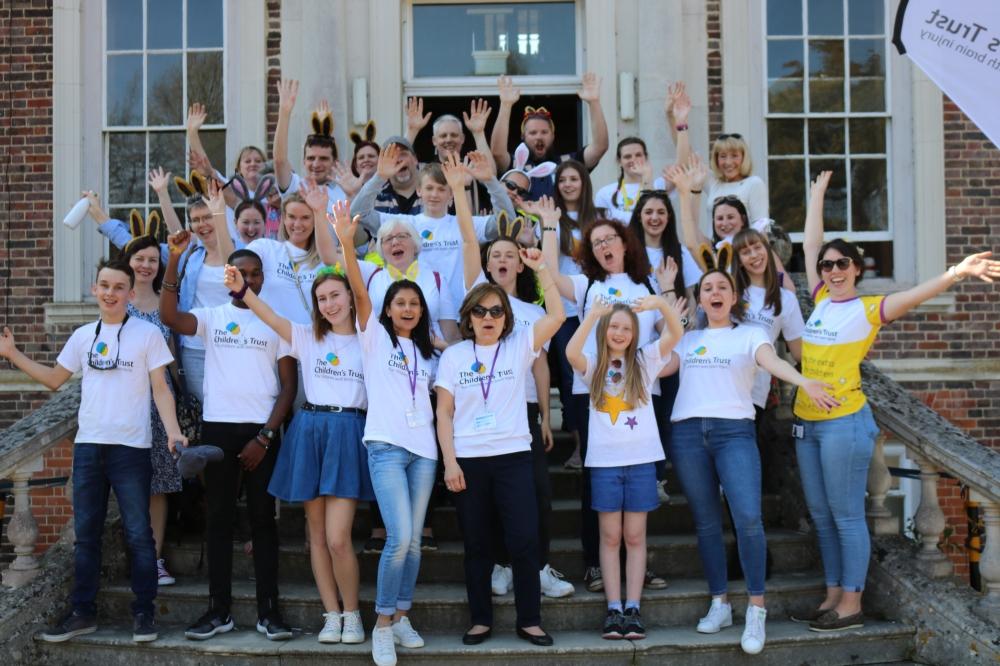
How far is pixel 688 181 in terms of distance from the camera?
6.15 metres

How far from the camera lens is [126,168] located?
353 inches

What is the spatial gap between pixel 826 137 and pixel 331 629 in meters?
6.20

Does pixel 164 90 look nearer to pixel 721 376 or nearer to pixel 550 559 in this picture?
pixel 550 559

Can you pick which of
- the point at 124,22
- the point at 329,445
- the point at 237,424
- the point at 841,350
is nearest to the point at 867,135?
the point at 841,350

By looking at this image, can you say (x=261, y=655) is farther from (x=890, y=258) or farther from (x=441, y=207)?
(x=890, y=258)

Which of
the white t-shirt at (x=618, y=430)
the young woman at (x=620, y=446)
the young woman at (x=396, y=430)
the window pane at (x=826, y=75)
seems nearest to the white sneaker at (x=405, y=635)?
the young woman at (x=396, y=430)

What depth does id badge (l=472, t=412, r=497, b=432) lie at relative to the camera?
4.88 metres

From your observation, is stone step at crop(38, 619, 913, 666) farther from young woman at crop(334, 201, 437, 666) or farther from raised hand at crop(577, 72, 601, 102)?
raised hand at crop(577, 72, 601, 102)

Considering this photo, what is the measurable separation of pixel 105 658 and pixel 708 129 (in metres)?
6.08

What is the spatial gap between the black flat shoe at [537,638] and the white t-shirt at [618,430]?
0.84m

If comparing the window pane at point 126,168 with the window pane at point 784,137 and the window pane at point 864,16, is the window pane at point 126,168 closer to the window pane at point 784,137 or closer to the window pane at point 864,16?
the window pane at point 784,137

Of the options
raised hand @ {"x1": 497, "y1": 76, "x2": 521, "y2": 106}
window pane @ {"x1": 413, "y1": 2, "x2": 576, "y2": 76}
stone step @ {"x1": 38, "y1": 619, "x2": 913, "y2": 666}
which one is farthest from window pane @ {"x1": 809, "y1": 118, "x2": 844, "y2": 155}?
stone step @ {"x1": 38, "y1": 619, "x2": 913, "y2": 666}

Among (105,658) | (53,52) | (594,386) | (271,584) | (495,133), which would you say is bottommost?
(105,658)

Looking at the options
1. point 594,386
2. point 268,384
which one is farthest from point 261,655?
point 594,386
